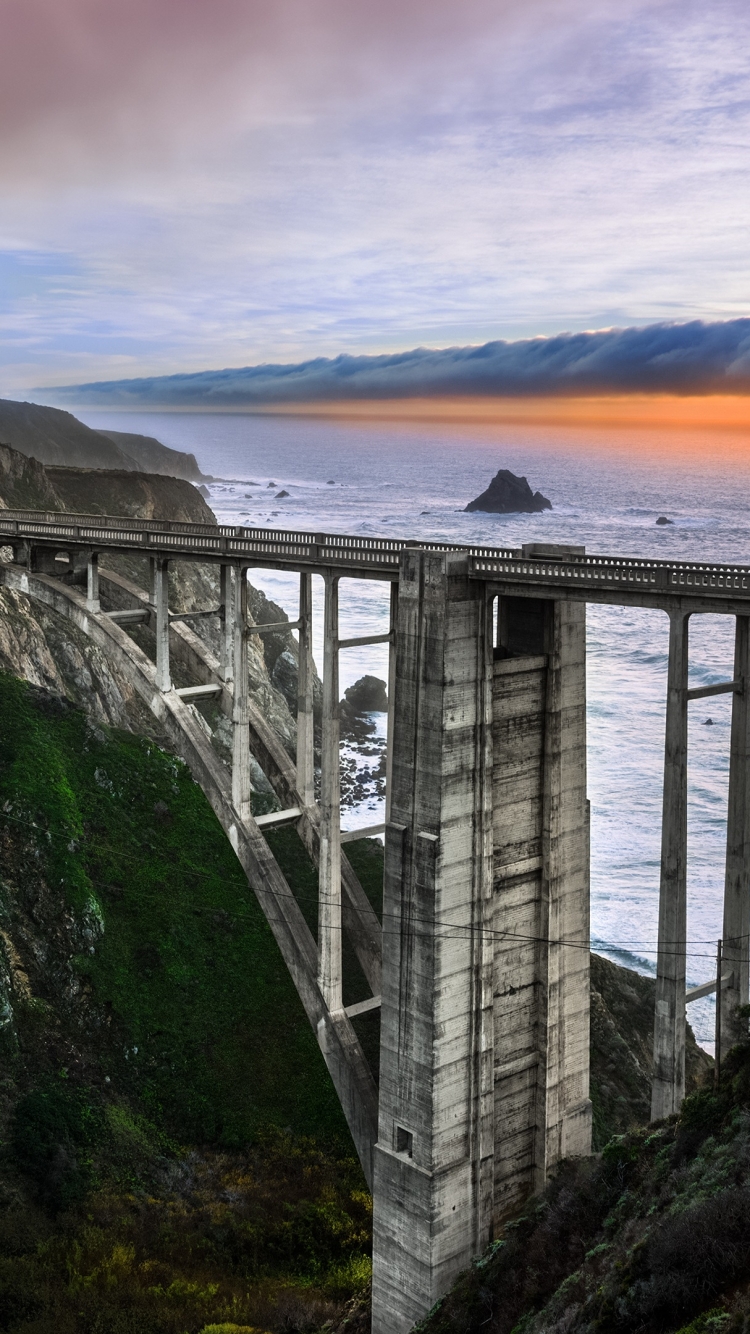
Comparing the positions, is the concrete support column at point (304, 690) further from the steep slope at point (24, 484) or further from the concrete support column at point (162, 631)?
the steep slope at point (24, 484)

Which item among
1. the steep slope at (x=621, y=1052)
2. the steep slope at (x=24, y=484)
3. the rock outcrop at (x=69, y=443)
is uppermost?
the rock outcrop at (x=69, y=443)

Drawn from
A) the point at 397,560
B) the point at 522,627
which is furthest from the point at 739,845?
the point at 397,560

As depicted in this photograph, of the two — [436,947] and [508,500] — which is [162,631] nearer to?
[436,947]

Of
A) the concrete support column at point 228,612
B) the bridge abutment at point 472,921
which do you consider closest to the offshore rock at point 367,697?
the concrete support column at point 228,612

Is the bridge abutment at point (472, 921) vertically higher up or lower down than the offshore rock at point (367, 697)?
higher up

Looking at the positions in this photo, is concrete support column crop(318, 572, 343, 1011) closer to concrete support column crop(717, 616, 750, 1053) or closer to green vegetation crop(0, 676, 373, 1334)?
green vegetation crop(0, 676, 373, 1334)

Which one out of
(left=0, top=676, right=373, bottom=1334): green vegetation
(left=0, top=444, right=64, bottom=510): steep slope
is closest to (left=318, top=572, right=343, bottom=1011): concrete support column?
(left=0, top=676, right=373, bottom=1334): green vegetation
